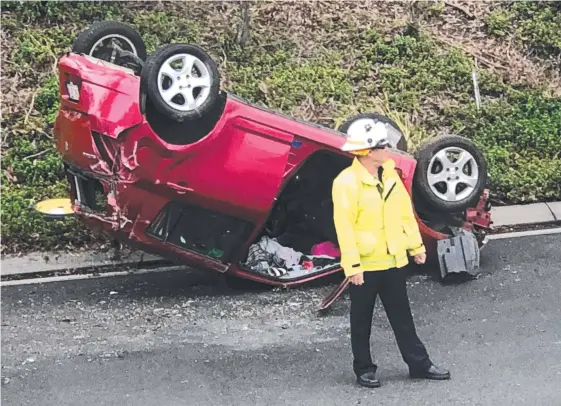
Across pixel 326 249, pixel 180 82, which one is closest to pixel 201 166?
pixel 180 82

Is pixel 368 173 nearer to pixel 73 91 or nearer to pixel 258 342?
pixel 258 342

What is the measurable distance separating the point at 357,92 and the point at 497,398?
625 cm

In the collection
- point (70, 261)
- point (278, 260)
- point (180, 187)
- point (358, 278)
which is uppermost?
point (180, 187)

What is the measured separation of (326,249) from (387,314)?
2041 millimetres

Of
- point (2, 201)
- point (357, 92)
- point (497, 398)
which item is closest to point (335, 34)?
point (357, 92)

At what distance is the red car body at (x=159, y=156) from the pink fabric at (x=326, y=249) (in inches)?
28.0

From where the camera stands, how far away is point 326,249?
7.57m

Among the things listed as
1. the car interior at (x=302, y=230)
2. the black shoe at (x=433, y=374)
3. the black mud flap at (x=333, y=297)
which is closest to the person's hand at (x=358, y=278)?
the black shoe at (x=433, y=374)

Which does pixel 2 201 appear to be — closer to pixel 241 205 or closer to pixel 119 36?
pixel 119 36

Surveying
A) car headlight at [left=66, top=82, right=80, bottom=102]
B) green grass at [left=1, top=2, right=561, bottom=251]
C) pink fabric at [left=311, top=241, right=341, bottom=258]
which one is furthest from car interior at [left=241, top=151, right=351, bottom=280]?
green grass at [left=1, top=2, right=561, bottom=251]

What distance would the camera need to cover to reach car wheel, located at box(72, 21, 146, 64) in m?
7.56

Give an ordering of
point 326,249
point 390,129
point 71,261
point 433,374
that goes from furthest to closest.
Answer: point 71,261
point 390,129
point 326,249
point 433,374

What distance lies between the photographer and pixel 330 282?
7.52m

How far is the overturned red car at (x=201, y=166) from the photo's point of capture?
661 centimetres
